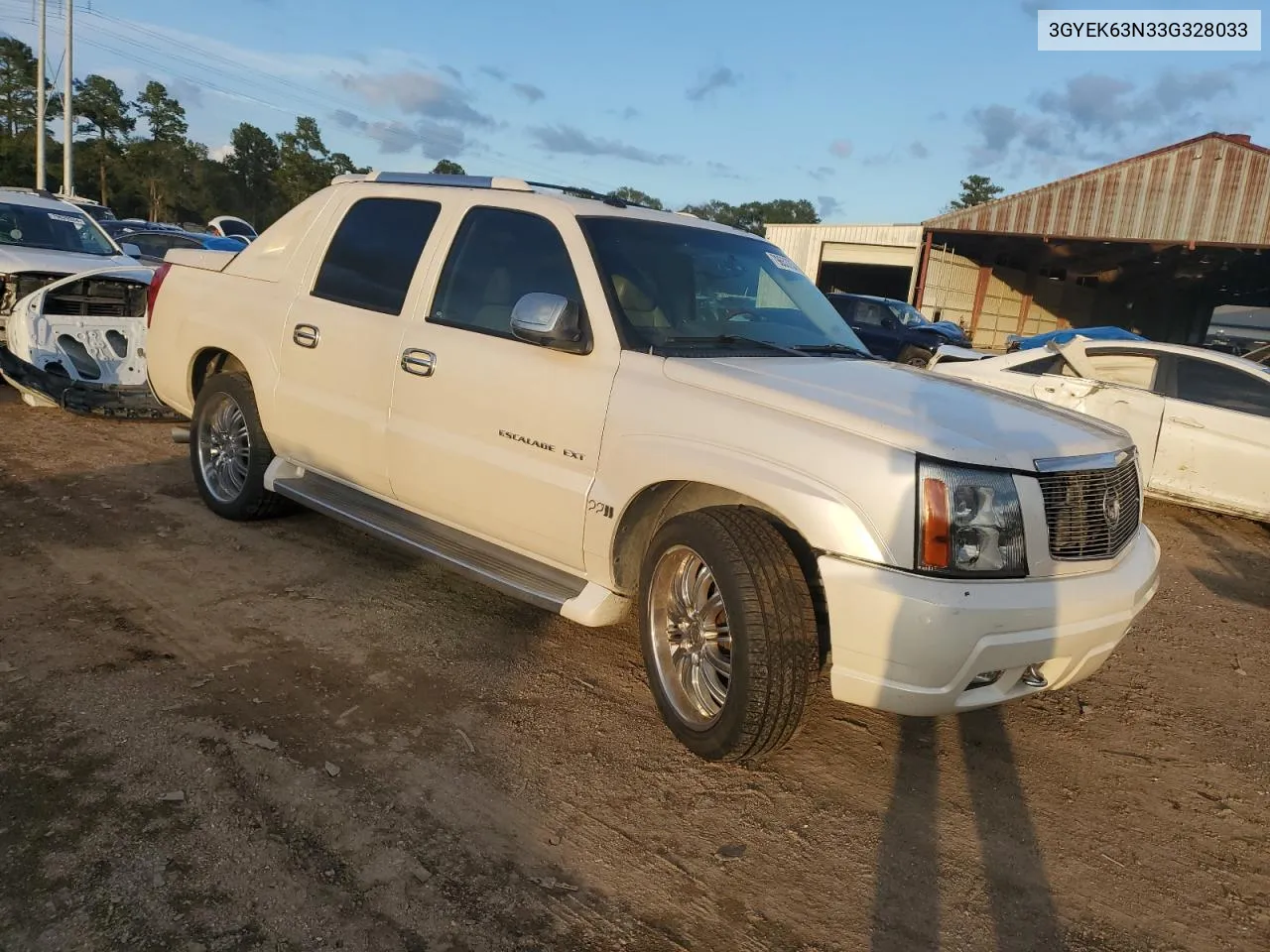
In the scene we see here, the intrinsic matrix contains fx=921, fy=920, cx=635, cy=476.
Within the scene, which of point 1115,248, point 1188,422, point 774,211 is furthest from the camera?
point 774,211

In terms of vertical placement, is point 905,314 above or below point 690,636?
above

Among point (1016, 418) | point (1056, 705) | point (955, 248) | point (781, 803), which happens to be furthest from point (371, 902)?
point (955, 248)

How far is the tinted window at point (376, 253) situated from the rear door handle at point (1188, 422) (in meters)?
6.41

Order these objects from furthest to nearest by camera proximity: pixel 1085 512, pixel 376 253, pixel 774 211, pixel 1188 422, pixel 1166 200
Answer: pixel 774 211
pixel 1166 200
pixel 1188 422
pixel 376 253
pixel 1085 512

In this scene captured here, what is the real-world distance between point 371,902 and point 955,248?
31194 mm

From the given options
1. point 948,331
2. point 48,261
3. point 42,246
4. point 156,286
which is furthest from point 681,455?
point 948,331

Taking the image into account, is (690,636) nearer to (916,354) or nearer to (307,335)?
(307,335)

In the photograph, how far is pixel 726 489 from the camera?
3229mm

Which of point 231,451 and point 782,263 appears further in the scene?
point 231,451

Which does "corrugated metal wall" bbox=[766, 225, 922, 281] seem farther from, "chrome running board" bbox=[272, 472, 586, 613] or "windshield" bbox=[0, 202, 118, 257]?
"chrome running board" bbox=[272, 472, 586, 613]

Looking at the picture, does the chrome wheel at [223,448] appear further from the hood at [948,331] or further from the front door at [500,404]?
the hood at [948,331]

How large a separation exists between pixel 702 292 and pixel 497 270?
35.9 inches

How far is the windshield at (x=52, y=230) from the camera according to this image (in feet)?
30.8

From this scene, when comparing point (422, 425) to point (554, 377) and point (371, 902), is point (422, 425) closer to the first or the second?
point (554, 377)
